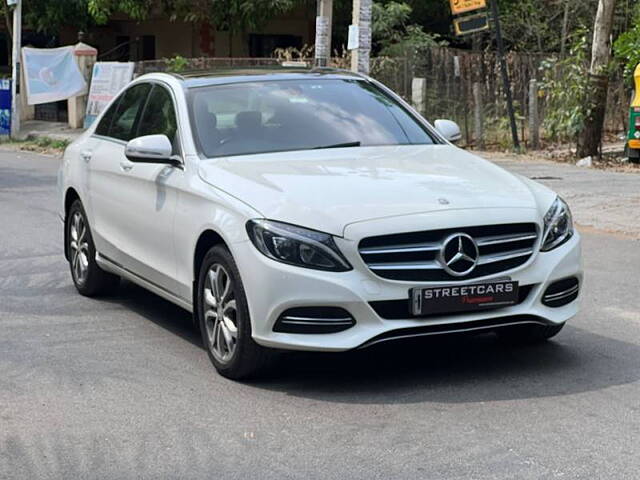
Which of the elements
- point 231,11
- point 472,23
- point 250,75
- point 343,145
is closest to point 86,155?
point 250,75

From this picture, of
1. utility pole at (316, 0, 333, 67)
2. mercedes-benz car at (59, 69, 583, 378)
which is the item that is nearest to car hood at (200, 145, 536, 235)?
mercedes-benz car at (59, 69, 583, 378)

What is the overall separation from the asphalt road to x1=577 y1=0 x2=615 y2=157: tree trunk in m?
Answer: 11.4

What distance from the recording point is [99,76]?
27047mm

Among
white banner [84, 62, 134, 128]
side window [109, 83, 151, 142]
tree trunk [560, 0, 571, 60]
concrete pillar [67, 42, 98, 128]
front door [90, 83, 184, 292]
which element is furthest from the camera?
tree trunk [560, 0, 571, 60]

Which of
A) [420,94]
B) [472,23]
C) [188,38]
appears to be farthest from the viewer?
[188,38]

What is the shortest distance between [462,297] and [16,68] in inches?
922

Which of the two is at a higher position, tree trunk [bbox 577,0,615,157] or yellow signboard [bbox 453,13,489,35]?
yellow signboard [bbox 453,13,489,35]

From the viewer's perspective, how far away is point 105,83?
26781 mm

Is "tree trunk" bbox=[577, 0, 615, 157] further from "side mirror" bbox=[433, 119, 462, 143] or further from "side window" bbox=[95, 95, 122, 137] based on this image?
"side window" bbox=[95, 95, 122, 137]

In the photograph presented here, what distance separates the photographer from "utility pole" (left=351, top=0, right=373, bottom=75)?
717 inches

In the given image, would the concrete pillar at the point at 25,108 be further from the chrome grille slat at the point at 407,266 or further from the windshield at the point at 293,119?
the chrome grille slat at the point at 407,266

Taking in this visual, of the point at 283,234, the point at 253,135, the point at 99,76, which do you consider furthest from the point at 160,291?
the point at 99,76

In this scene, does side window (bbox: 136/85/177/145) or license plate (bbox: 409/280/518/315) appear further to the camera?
side window (bbox: 136/85/177/145)

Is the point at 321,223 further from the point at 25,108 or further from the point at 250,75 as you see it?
the point at 25,108
